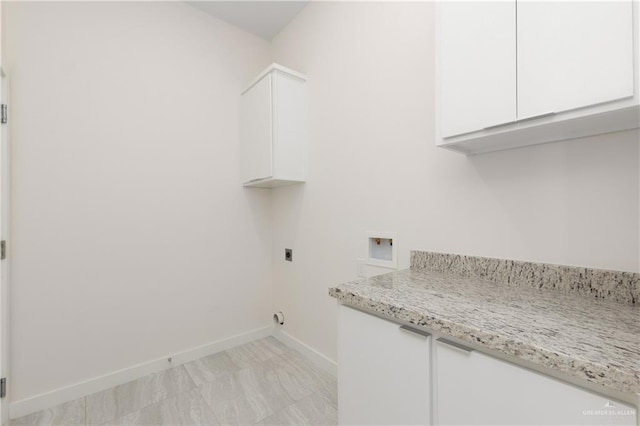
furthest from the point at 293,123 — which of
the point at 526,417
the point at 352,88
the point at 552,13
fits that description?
the point at 526,417

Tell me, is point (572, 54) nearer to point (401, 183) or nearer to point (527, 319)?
point (527, 319)

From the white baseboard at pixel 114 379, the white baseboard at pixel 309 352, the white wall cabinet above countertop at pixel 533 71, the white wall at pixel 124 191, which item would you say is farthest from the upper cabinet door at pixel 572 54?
the white baseboard at pixel 114 379

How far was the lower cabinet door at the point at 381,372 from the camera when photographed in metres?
0.86

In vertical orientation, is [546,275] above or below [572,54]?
below

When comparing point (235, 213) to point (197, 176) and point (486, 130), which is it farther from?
point (486, 130)

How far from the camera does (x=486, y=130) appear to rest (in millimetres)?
1014

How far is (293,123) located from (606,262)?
188cm

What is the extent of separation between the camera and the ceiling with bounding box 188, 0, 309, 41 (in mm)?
2195

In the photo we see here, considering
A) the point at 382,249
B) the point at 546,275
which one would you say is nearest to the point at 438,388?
the point at 546,275

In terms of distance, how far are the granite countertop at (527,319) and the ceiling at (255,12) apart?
86.7 inches

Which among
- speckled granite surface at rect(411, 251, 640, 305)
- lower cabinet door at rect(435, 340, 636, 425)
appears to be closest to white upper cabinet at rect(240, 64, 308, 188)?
speckled granite surface at rect(411, 251, 640, 305)

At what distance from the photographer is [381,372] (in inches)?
38.2

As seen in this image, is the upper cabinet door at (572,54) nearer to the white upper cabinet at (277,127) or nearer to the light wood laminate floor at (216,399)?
the white upper cabinet at (277,127)

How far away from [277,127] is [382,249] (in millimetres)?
1142
